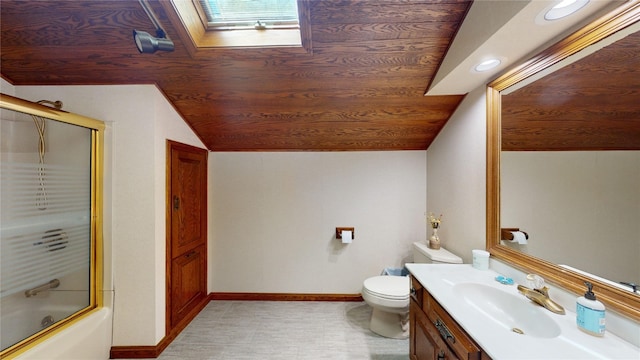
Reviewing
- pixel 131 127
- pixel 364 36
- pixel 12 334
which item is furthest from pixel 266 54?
pixel 12 334

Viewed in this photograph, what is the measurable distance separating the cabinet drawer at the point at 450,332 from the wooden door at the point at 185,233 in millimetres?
1993

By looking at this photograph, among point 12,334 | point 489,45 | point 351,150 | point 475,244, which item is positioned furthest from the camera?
point 351,150

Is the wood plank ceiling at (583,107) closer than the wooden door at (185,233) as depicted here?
Yes

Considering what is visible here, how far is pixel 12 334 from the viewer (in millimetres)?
1500

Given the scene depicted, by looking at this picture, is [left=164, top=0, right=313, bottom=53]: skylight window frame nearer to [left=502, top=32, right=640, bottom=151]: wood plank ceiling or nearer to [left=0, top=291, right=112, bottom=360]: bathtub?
[left=502, top=32, right=640, bottom=151]: wood plank ceiling

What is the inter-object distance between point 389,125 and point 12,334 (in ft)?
10.0

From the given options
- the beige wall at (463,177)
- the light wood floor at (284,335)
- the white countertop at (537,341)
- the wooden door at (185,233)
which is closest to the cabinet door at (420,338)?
the white countertop at (537,341)

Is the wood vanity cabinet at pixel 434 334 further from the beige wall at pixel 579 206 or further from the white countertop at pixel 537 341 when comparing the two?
the beige wall at pixel 579 206

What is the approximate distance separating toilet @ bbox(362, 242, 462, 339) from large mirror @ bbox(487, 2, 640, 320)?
20.1 inches

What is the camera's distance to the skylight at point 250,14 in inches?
62.3

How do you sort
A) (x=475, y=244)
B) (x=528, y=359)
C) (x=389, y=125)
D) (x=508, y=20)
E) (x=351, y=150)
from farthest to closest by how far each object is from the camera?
(x=351, y=150) < (x=389, y=125) < (x=475, y=244) < (x=508, y=20) < (x=528, y=359)

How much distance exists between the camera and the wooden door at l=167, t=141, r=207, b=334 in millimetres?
2084

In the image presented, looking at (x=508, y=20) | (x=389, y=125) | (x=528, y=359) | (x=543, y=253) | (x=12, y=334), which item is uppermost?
(x=508, y=20)

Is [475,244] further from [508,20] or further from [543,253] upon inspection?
[508,20]
